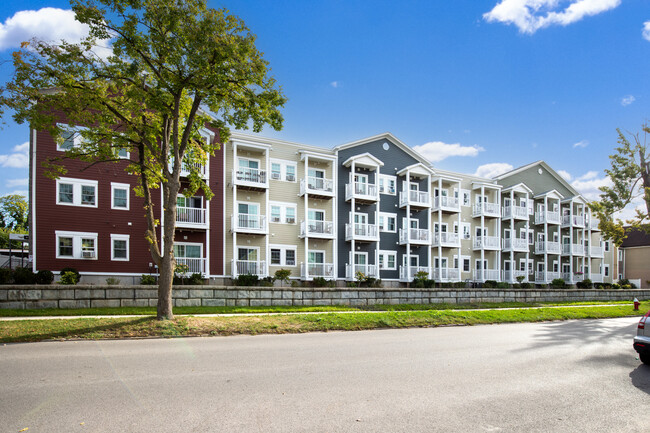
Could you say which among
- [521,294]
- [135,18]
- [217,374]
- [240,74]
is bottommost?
[521,294]

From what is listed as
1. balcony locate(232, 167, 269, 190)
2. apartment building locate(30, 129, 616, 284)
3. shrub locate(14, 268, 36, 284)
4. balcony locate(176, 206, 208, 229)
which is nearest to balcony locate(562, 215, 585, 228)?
apartment building locate(30, 129, 616, 284)

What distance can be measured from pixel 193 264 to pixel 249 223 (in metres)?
4.82

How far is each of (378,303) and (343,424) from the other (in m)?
17.2

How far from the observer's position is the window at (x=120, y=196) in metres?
25.5

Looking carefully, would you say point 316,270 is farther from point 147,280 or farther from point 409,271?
point 147,280

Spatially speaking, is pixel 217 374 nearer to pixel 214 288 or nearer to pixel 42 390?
pixel 42 390

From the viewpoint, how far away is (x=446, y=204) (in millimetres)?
37656

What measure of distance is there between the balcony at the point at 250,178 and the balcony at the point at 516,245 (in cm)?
2588

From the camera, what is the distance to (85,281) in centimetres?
2386

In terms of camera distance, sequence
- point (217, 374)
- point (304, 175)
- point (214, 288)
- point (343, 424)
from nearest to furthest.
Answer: point (343, 424) < point (217, 374) < point (214, 288) < point (304, 175)

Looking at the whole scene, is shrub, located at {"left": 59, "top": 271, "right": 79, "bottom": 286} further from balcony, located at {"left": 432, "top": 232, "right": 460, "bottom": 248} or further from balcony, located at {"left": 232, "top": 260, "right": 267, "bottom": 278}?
balcony, located at {"left": 432, "top": 232, "right": 460, "bottom": 248}

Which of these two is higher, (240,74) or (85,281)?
(240,74)

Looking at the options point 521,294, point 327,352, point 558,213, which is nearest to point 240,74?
point 327,352

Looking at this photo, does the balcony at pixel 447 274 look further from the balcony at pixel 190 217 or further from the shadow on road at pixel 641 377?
the shadow on road at pixel 641 377
